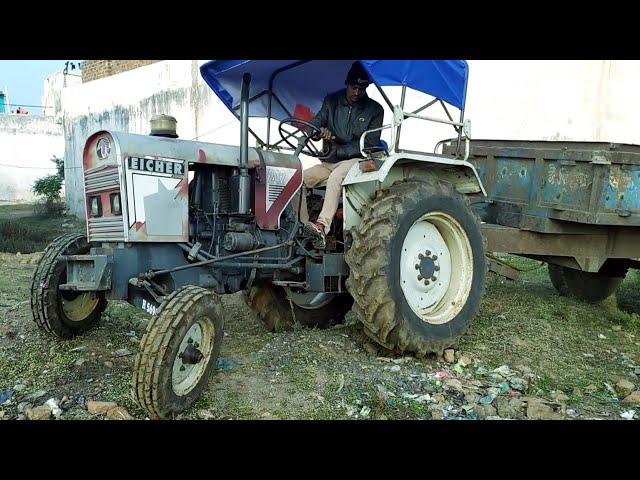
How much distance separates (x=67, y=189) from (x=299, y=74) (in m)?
12.6

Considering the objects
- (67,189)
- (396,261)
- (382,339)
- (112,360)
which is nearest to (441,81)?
(396,261)

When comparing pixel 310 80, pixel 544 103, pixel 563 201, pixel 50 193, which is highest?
pixel 544 103

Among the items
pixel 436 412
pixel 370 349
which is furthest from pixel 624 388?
pixel 370 349

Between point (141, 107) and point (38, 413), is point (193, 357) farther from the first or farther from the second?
point (141, 107)

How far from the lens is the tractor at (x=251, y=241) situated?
11.0ft

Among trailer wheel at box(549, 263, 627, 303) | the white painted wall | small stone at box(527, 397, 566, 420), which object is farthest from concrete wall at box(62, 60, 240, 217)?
small stone at box(527, 397, 566, 420)

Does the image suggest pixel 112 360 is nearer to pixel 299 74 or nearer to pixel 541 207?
pixel 299 74

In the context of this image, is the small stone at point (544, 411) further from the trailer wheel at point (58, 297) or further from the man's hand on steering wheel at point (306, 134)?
the trailer wheel at point (58, 297)

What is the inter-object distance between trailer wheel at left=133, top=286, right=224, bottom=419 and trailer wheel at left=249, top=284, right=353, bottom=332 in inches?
59.2

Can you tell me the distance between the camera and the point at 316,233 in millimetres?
4332

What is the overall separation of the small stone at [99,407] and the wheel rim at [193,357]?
0.42 m

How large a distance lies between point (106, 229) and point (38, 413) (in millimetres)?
1168

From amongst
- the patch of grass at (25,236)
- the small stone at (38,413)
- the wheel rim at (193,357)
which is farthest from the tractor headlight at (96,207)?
the patch of grass at (25,236)

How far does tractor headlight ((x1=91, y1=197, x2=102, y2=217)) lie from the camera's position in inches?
147
